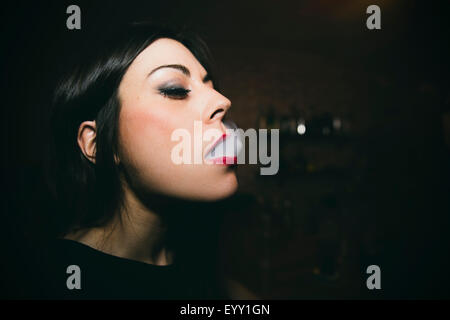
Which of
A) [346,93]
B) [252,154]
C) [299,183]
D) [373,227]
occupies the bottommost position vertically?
[373,227]

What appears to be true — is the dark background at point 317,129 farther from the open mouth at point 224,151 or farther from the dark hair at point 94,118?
the open mouth at point 224,151

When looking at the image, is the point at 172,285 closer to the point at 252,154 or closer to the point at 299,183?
the point at 252,154

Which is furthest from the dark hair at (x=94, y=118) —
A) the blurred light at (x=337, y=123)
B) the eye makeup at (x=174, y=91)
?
the blurred light at (x=337, y=123)

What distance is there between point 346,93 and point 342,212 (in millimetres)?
756

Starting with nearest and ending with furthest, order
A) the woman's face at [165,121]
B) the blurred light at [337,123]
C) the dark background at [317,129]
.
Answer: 1. the woman's face at [165,121]
2. the dark background at [317,129]
3. the blurred light at [337,123]

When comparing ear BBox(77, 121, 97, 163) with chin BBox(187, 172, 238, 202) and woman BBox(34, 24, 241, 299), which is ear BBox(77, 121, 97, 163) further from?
chin BBox(187, 172, 238, 202)

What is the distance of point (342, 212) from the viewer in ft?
3.57

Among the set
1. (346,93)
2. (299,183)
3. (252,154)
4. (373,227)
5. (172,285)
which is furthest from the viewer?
(299,183)

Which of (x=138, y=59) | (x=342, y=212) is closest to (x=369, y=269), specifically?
(x=342, y=212)

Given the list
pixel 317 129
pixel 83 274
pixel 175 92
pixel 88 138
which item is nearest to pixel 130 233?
pixel 83 274

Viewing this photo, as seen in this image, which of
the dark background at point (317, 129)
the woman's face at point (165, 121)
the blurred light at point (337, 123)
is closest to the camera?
the woman's face at point (165, 121)

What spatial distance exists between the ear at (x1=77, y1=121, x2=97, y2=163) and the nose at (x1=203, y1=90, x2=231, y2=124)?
0.30 m

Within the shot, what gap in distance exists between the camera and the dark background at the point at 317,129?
64 cm

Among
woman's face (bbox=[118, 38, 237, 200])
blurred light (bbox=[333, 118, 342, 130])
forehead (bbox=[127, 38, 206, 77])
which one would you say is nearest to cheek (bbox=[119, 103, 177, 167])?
woman's face (bbox=[118, 38, 237, 200])
